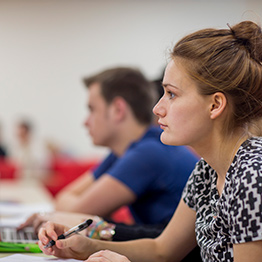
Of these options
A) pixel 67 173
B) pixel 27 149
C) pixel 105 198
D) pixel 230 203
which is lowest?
pixel 27 149

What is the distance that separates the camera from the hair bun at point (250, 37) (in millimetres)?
1134

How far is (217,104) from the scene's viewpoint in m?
1.15

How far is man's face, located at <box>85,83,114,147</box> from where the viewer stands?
237 cm

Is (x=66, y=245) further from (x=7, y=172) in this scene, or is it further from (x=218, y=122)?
(x=7, y=172)

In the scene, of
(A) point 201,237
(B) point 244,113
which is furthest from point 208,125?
(A) point 201,237

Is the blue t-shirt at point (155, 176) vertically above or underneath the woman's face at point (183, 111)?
underneath

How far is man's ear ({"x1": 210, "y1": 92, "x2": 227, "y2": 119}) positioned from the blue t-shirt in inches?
35.6

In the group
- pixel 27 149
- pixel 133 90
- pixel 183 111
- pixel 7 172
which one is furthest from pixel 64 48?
pixel 183 111

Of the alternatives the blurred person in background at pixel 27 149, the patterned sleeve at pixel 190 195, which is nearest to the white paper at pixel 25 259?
the patterned sleeve at pixel 190 195

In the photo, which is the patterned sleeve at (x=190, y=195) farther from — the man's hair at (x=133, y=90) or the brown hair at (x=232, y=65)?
the man's hair at (x=133, y=90)

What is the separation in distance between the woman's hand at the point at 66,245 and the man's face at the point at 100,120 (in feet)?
3.54

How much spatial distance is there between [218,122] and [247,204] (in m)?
0.25

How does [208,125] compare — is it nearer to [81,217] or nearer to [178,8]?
[81,217]

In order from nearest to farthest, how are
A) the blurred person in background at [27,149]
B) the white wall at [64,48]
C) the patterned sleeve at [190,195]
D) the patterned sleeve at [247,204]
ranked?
1. the patterned sleeve at [247,204]
2. the patterned sleeve at [190,195]
3. the blurred person in background at [27,149]
4. the white wall at [64,48]
